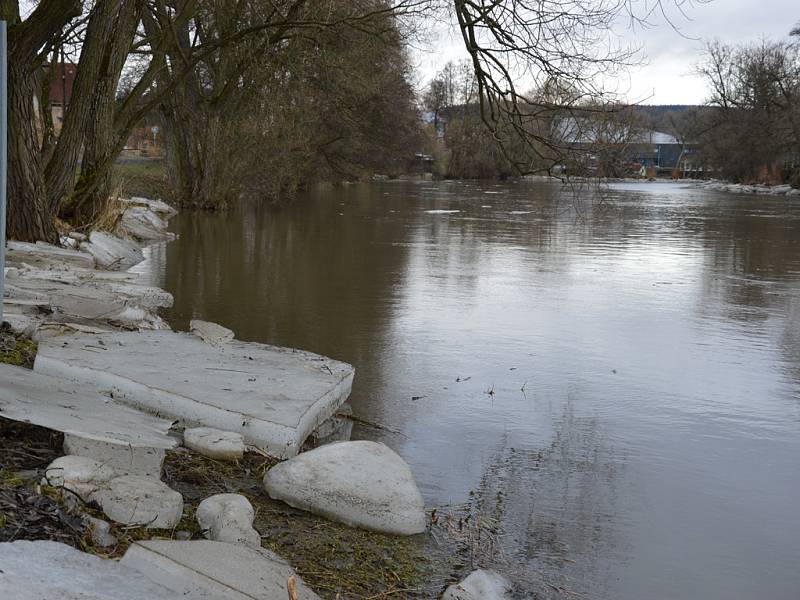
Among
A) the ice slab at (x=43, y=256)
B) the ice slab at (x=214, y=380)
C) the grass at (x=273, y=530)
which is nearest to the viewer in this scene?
the grass at (x=273, y=530)

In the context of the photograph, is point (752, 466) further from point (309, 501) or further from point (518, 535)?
point (309, 501)

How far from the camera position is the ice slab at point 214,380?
4.56 m

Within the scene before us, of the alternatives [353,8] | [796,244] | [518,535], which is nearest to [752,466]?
[518,535]

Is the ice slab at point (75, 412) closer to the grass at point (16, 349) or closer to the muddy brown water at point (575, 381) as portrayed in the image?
the grass at point (16, 349)

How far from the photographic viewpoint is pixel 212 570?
2.91 metres

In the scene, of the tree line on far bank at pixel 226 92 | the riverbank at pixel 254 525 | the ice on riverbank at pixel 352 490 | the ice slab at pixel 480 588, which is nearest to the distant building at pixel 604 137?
the tree line on far bank at pixel 226 92

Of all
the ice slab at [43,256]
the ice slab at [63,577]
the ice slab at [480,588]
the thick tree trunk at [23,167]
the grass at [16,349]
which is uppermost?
the thick tree trunk at [23,167]

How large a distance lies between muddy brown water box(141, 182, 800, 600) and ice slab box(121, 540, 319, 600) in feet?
3.52

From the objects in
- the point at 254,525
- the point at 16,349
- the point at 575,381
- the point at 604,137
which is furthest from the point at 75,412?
the point at 604,137

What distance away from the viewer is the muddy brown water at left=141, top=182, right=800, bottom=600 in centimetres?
407

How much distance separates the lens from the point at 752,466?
5.09 metres

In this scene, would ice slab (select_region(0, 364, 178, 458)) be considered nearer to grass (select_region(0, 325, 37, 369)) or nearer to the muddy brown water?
grass (select_region(0, 325, 37, 369))

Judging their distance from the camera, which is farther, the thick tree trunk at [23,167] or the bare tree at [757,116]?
the bare tree at [757,116]

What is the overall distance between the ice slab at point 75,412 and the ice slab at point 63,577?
1022 millimetres
